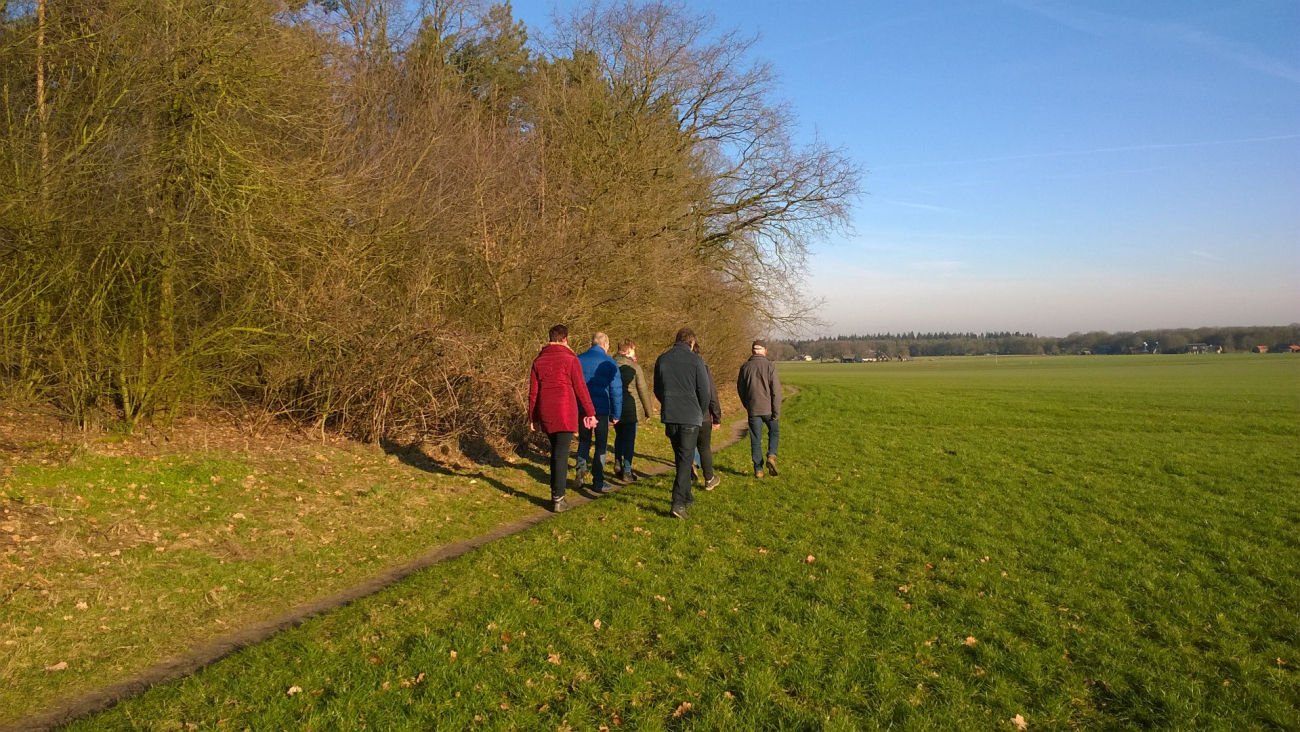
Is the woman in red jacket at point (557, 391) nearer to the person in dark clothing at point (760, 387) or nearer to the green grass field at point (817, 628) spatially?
the green grass field at point (817, 628)

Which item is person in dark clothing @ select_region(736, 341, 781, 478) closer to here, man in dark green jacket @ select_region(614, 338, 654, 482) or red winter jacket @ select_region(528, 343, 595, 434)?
man in dark green jacket @ select_region(614, 338, 654, 482)

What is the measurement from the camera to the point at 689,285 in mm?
22797

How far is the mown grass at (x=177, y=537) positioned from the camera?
4.91m

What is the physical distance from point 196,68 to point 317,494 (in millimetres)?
5224

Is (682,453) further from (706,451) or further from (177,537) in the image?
(177,537)

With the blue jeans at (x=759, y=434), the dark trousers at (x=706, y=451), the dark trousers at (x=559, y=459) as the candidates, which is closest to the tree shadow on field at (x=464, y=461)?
the dark trousers at (x=559, y=459)

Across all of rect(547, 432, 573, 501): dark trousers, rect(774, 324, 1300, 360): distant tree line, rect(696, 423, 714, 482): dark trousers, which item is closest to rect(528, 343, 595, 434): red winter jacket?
rect(547, 432, 573, 501): dark trousers

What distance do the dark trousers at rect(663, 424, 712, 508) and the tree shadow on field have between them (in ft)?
7.73

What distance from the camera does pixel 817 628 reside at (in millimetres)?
5336

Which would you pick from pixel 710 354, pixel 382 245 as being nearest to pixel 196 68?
pixel 382 245

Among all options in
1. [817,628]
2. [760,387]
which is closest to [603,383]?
[760,387]

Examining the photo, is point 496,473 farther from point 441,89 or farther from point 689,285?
point 689,285

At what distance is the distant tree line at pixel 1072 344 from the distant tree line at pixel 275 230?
116 metres

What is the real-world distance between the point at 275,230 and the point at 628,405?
5297 millimetres
